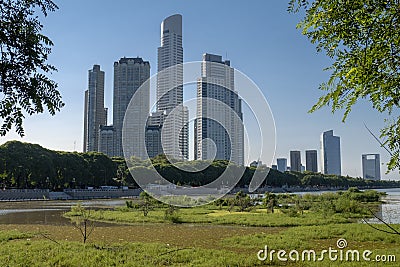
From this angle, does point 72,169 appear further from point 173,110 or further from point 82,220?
point 82,220

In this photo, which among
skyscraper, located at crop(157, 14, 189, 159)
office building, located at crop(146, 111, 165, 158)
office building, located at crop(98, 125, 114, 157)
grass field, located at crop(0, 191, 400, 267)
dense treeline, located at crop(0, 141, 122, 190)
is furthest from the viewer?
office building, located at crop(98, 125, 114, 157)

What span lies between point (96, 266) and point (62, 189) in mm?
62096

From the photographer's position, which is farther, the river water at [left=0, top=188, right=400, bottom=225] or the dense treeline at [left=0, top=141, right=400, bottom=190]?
the dense treeline at [left=0, top=141, right=400, bottom=190]

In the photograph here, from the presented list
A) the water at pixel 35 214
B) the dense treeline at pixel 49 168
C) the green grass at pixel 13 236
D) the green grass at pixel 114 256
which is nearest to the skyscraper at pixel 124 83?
the dense treeline at pixel 49 168

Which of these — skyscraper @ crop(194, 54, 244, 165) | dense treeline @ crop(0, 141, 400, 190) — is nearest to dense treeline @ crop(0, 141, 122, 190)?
dense treeline @ crop(0, 141, 400, 190)

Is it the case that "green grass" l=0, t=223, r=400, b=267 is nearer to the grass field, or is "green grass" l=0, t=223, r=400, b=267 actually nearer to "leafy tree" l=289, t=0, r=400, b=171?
the grass field

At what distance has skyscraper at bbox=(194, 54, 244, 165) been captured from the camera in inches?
931

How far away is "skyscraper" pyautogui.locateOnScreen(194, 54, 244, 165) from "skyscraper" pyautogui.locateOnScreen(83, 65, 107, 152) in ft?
432

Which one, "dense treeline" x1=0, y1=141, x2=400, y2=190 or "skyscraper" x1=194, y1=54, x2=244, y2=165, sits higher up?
"skyscraper" x1=194, y1=54, x2=244, y2=165

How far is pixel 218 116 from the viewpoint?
82.7 feet

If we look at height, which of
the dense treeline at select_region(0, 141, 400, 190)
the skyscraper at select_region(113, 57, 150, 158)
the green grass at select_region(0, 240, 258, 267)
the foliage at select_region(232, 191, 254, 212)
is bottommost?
the foliage at select_region(232, 191, 254, 212)

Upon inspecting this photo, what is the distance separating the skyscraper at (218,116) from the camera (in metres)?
23.7

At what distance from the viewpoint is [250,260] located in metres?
10.1

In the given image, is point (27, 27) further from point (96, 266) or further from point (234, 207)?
point (234, 207)
